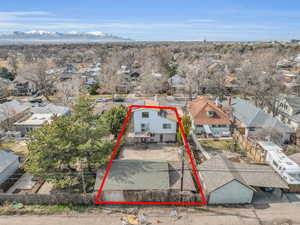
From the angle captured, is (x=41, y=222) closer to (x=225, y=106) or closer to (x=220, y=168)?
(x=220, y=168)

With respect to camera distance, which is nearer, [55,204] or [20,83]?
[55,204]

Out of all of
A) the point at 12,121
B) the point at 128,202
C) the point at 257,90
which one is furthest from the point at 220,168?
the point at 12,121

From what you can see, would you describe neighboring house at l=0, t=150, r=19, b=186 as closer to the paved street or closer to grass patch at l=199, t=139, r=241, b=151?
the paved street

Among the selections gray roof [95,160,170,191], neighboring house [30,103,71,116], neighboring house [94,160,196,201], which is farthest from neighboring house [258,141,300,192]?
neighboring house [30,103,71,116]

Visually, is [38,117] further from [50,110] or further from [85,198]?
[85,198]

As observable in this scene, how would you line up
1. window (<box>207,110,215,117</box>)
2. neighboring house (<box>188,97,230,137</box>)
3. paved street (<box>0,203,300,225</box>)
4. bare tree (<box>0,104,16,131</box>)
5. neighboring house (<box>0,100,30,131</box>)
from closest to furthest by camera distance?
paved street (<box>0,203,300,225</box>)
neighboring house (<box>188,97,230,137</box>)
window (<box>207,110,215,117</box>)
bare tree (<box>0,104,16,131</box>)
neighboring house (<box>0,100,30,131</box>)

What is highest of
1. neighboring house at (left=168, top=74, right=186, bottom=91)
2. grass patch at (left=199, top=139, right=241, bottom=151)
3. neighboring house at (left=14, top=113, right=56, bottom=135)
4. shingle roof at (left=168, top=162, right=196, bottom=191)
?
neighboring house at (left=168, top=74, right=186, bottom=91)
